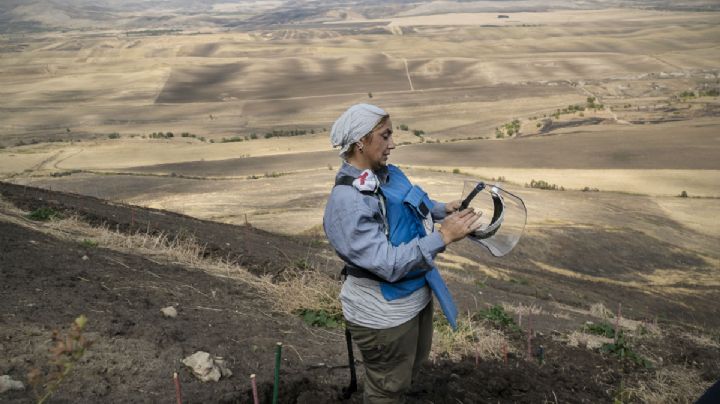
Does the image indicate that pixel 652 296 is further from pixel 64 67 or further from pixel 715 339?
pixel 64 67

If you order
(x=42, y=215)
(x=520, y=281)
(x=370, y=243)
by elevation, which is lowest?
(x=520, y=281)

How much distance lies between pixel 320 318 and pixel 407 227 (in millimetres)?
2911

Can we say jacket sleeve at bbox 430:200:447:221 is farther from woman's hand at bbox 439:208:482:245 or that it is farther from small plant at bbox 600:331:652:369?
small plant at bbox 600:331:652:369

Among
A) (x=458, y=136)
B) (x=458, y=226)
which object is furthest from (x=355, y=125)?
(x=458, y=136)

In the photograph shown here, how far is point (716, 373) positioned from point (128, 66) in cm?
7484

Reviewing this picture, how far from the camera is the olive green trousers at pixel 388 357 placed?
10.1 feet

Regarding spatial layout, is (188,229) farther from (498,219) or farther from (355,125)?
(498,219)

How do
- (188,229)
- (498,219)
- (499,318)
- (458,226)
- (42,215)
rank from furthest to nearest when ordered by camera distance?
1. (188,229)
2. (42,215)
3. (499,318)
4. (498,219)
5. (458,226)

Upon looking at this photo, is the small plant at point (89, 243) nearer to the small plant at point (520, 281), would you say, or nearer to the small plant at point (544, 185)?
the small plant at point (520, 281)

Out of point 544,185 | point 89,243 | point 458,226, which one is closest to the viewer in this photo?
point 458,226

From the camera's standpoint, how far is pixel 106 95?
5809 cm

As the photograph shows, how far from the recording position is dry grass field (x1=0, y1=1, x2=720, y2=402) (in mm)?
13898

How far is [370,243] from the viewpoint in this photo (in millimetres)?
2820

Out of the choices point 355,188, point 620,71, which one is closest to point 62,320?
point 355,188
